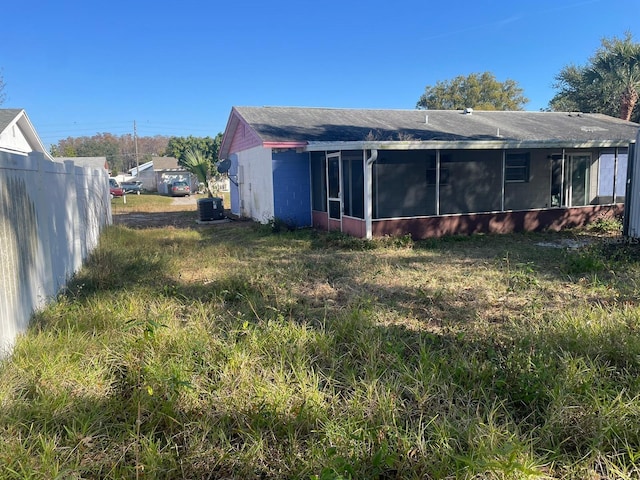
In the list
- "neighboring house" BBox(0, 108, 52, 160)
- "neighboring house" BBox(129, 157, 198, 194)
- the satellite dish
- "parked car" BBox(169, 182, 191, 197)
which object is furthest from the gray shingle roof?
"neighboring house" BBox(129, 157, 198, 194)

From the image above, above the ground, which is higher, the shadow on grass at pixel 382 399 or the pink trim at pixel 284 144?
the pink trim at pixel 284 144

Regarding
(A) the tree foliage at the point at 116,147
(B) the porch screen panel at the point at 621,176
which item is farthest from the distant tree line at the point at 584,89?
(A) the tree foliage at the point at 116,147

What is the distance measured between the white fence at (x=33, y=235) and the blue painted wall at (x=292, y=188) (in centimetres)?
656

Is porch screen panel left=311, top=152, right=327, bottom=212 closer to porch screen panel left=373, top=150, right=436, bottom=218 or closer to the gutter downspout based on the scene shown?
porch screen panel left=373, top=150, right=436, bottom=218

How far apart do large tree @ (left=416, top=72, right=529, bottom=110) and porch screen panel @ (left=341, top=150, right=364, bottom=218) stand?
127 feet

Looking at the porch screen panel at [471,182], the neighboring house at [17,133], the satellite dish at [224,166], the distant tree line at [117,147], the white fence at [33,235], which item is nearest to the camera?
the white fence at [33,235]

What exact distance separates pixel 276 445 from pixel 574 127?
18256 mm

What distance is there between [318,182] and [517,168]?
5699 mm

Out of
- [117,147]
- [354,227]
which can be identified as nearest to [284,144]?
[354,227]

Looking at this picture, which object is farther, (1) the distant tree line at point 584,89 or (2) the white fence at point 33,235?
(1) the distant tree line at point 584,89

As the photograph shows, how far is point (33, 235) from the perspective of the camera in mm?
4895

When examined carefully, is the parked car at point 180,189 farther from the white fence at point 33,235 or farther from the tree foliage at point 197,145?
the white fence at point 33,235

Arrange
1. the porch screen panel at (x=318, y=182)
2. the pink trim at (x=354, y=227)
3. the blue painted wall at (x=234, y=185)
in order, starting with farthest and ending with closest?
the blue painted wall at (x=234, y=185), the porch screen panel at (x=318, y=182), the pink trim at (x=354, y=227)

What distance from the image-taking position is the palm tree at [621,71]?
68.4 ft
